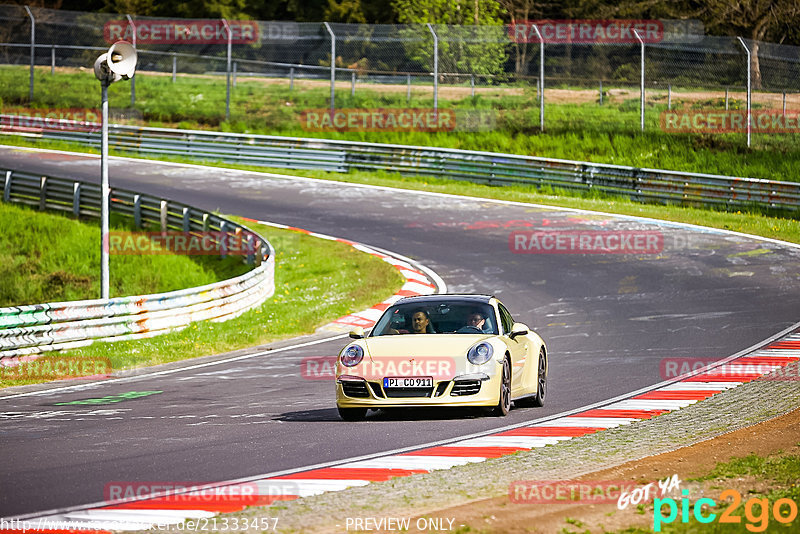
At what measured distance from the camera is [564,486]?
25.2 feet

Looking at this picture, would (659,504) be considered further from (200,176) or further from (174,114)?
(174,114)

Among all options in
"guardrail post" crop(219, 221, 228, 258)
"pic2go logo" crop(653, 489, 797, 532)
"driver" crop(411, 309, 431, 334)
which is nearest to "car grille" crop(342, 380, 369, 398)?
"driver" crop(411, 309, 431, 334)

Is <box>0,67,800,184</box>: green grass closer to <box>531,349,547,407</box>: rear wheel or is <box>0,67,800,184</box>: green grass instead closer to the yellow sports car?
<box>531,349,547,407</box>: rear wheel

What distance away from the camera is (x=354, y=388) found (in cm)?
1104

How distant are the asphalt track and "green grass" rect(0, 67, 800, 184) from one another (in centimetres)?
539

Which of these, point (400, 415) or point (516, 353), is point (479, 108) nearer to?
point (516, 353)

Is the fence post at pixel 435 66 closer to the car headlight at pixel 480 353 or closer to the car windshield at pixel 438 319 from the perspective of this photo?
the car windshield at pixel 438 319

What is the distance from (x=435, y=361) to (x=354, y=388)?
81cm

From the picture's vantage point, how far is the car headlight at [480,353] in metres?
11.0

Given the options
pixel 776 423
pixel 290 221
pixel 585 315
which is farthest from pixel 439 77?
pixel 776 423

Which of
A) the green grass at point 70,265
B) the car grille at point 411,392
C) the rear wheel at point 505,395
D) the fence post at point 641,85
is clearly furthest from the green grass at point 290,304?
the fence post at point 641,85

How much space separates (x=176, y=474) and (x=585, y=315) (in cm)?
1135

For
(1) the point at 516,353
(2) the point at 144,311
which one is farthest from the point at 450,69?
(1) the point at 516,353

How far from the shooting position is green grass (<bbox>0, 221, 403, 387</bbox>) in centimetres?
1728
